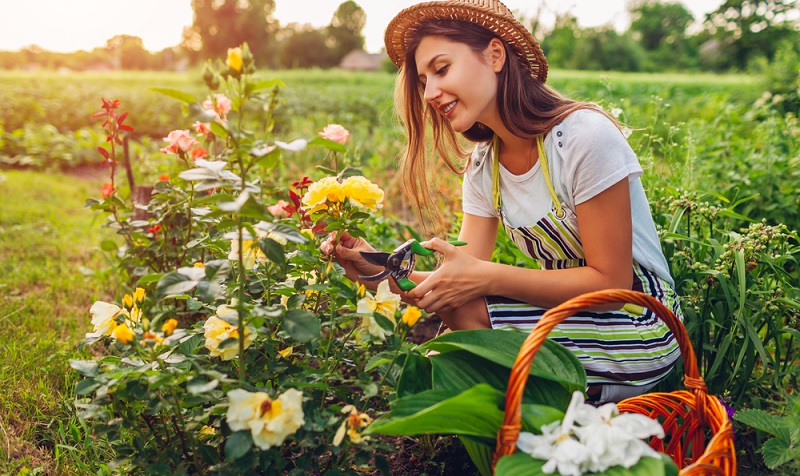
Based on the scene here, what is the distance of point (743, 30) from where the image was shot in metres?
39.4

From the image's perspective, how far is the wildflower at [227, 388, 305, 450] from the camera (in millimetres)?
1018

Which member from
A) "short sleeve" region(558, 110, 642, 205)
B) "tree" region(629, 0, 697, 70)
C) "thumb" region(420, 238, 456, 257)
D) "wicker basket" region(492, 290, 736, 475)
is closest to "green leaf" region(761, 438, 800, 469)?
"wicker basket" region(492, 290, 736, 475)

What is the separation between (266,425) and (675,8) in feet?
205

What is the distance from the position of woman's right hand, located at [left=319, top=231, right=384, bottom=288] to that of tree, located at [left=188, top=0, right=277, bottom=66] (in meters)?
51.5

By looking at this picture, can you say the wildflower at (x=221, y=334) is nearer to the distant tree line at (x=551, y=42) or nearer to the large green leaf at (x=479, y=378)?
the large green leaf at (x=479, y=378)

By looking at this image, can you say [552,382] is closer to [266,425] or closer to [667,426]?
[667,426]

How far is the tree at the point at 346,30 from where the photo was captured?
53719 millimetres

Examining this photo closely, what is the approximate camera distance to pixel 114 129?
2010 mm

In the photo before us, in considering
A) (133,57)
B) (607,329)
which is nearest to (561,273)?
(607,329)

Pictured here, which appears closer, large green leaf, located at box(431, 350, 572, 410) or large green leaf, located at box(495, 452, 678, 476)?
large green leaf, located at box(495, 452, 678, 476)

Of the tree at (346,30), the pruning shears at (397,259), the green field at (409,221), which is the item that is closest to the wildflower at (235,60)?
the green field at (409,221)

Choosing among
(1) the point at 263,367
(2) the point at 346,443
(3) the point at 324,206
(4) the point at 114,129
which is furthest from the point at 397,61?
(2) the point at 346,443

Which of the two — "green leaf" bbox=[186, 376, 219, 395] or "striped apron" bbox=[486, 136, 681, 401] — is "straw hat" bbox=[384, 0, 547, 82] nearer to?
"striped apron" bbox=[486, 136, 681, 401]

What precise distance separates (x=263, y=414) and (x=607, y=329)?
1.00m
